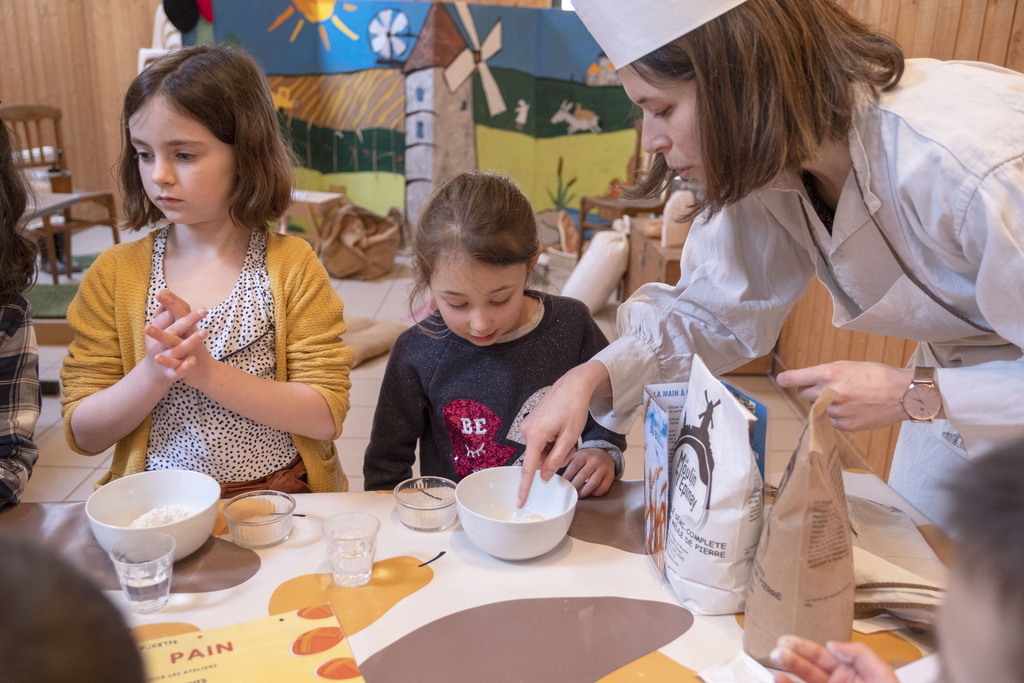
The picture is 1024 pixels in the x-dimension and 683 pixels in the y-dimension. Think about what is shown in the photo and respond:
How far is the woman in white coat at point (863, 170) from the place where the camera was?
0.93 meters

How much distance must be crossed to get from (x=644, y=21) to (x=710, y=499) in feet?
1.96

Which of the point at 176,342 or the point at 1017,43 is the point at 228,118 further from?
the point at 1017,43

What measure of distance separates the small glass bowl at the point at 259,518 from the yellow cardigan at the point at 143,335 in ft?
0.94

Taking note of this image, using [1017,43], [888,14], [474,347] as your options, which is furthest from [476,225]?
[888,14]

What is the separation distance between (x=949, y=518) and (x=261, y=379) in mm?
1076

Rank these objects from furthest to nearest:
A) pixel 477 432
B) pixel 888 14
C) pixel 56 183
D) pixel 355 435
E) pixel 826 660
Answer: pixel 56 183 < pixel 355 435 < pixel 888 14 < pixel 477 432 < pixel 826 660

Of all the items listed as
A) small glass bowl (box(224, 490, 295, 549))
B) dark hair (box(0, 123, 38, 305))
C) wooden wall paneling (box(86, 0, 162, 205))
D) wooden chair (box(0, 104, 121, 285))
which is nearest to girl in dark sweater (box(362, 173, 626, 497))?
small glass bowl (box(224, 490, 295, 549))

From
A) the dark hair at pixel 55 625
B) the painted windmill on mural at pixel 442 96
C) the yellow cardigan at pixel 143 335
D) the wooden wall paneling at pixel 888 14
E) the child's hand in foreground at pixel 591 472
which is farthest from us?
the painted windmill on mural at pixel 442 96

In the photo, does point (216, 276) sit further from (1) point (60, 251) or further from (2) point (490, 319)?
(1) point (60, 251)

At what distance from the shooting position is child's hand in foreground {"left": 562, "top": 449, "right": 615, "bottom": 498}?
4.06 ft

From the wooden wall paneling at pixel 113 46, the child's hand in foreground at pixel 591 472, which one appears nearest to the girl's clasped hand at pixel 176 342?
the child's hand in foreground at pixel 591 472

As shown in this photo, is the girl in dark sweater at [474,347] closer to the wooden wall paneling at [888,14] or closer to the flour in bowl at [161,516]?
the flour in bowl at [161,516]

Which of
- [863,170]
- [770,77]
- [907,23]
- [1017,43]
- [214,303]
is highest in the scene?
[907,23]

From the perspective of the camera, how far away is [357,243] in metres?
5.77
